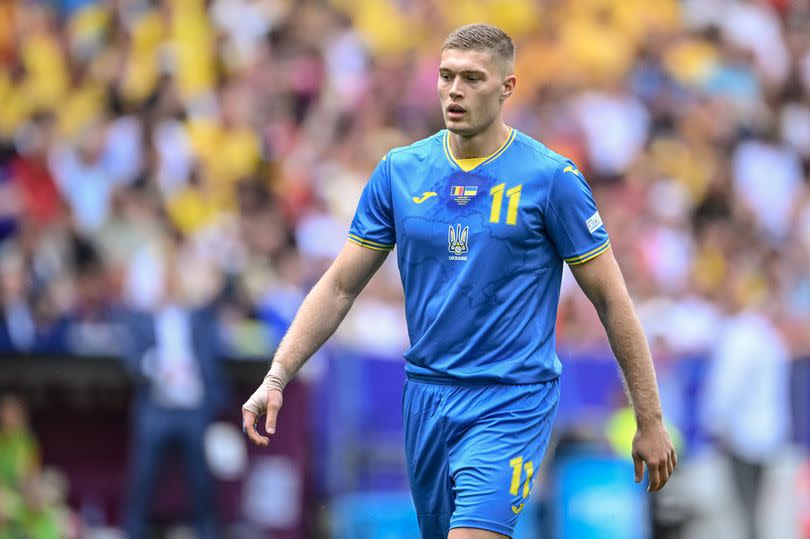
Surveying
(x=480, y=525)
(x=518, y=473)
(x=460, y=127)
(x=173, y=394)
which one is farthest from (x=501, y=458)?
(x=173, y=394)

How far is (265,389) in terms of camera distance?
19.0 feet

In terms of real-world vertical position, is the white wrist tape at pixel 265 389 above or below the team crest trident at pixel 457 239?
below

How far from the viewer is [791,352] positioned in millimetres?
13227

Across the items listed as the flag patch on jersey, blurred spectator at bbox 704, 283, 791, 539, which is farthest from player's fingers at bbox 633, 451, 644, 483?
blurred spectator at bbox 704, 283, 791, 539

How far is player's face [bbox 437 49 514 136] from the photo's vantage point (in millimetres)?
5781

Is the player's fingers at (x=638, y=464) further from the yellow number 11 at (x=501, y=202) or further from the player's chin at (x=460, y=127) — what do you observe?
the player's chin at (x=460, y=127)

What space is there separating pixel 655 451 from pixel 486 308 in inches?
34.3

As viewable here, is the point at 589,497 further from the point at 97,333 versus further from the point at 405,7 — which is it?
the point at 405,7

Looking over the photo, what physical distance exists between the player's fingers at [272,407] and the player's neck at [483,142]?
1230 mm

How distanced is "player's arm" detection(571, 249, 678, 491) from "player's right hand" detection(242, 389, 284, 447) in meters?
1.32

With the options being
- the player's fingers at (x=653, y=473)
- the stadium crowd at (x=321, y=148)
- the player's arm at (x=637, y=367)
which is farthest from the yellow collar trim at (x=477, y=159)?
the stadium crowd at (x=321, y=148)

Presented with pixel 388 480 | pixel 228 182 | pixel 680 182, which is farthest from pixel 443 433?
pixel 680 182

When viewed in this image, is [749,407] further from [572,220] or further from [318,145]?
[572,220]

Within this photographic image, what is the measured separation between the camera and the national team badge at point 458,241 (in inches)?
230
